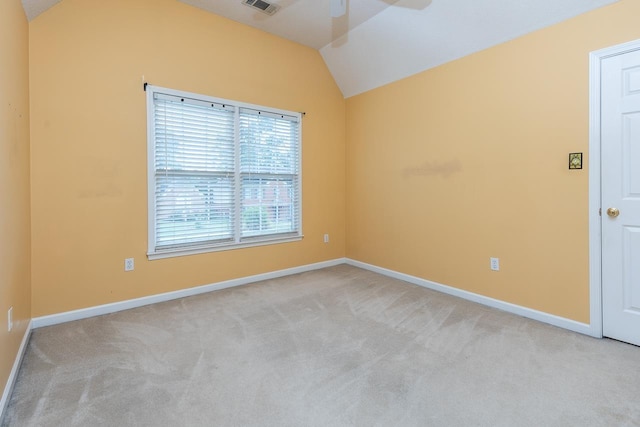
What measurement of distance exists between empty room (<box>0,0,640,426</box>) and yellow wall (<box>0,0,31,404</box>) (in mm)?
36

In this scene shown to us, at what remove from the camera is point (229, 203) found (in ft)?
11.7

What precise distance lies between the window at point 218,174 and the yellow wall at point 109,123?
127 millimetres

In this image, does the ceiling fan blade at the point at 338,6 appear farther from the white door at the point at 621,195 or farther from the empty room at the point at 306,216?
the white door at the point at 621,195

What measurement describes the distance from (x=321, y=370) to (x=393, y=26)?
136 inches

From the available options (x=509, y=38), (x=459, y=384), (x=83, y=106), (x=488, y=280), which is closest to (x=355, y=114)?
(x=509, y=38)

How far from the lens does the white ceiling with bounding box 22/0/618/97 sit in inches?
101

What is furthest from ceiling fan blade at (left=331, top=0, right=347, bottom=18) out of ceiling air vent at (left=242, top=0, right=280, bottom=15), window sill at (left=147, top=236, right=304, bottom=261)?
window sill at (left=147, top=236, right=304, bottom=261)

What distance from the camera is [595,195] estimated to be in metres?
2.35

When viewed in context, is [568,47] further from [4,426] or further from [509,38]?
[4,426]

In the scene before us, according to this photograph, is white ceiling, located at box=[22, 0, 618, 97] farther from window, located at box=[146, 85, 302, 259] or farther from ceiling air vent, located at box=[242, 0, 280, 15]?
window, located at box=[146, 85, 302, 259]

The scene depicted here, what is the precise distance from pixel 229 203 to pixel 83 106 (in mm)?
1591

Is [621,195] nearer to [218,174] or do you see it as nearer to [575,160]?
[575,160]

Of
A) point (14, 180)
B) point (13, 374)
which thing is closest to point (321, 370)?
point (13, 374)

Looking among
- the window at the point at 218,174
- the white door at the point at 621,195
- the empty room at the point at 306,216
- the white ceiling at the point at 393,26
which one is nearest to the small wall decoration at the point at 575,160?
the empty room at the point at 306,216
